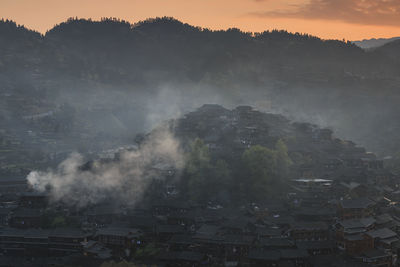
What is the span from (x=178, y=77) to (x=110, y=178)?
57453 mm

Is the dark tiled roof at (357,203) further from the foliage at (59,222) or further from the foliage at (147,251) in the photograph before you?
the foliage at (59,222)

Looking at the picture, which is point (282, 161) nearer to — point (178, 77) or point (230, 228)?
point (230, 228)

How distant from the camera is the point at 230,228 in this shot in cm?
2823

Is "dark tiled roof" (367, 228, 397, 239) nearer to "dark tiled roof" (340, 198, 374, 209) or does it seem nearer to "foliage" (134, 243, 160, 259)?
"dark tiled roof" (340, 198, 374, 209)

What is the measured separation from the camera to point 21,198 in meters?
33.2

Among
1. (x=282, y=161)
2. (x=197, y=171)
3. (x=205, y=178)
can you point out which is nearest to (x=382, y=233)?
(x=282, y=161)

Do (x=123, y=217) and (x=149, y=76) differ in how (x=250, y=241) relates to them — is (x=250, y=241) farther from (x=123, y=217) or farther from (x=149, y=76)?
(x=149, y=76)

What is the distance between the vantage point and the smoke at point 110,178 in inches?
1339

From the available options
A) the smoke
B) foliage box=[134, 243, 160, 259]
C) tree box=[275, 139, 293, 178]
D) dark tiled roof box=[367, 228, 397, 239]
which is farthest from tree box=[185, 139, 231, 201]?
dark tiled roof box=[367, 228, 397, 239]

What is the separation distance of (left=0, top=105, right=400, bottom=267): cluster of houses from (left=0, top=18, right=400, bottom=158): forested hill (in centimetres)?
2102

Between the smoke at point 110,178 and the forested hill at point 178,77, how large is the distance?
17.2 m

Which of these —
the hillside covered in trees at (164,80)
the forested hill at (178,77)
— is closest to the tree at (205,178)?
the hillside covered in trees at (164,80)

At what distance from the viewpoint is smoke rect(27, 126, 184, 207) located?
34.0 meters

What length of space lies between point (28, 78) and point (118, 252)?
55989 mm
